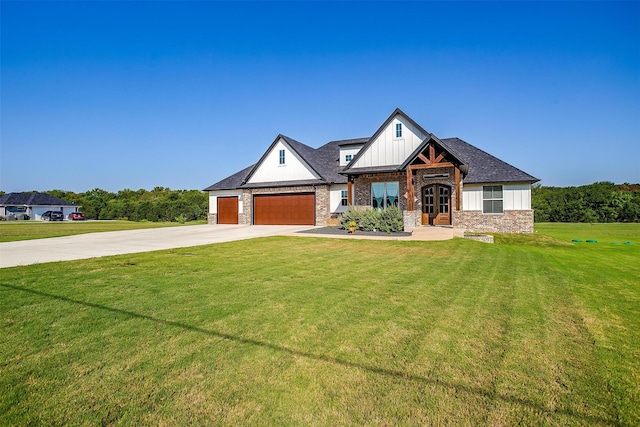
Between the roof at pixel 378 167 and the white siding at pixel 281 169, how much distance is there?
1.13 feet

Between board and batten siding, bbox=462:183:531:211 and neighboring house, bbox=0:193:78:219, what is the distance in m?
64.5

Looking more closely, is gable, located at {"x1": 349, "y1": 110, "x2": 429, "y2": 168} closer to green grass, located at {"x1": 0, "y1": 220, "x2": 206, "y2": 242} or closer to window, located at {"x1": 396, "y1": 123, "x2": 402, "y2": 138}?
window, located at {"x1": 396, "y1": 123, "x2": 402, "y2": 138}

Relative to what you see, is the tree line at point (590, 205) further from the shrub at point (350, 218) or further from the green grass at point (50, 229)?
the green grass at point (50, 229)

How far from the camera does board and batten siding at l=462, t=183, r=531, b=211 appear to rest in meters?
19.5

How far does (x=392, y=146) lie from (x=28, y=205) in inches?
2505

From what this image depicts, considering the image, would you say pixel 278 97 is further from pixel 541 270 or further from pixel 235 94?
pixel 541 270

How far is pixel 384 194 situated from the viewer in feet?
69.9

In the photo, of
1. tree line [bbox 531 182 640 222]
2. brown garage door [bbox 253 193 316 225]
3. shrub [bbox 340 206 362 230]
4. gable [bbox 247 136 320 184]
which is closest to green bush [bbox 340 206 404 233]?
shrub [bbox 340 206 362 230]

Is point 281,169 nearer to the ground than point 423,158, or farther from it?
farther from it

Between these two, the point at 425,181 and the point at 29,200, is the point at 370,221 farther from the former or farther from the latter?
the point at 29,200

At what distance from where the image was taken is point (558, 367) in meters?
3.07

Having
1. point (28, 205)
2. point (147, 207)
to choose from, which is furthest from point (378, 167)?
point (28, 205)

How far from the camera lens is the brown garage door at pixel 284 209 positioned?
24.0m

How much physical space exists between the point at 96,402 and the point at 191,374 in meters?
0.70
